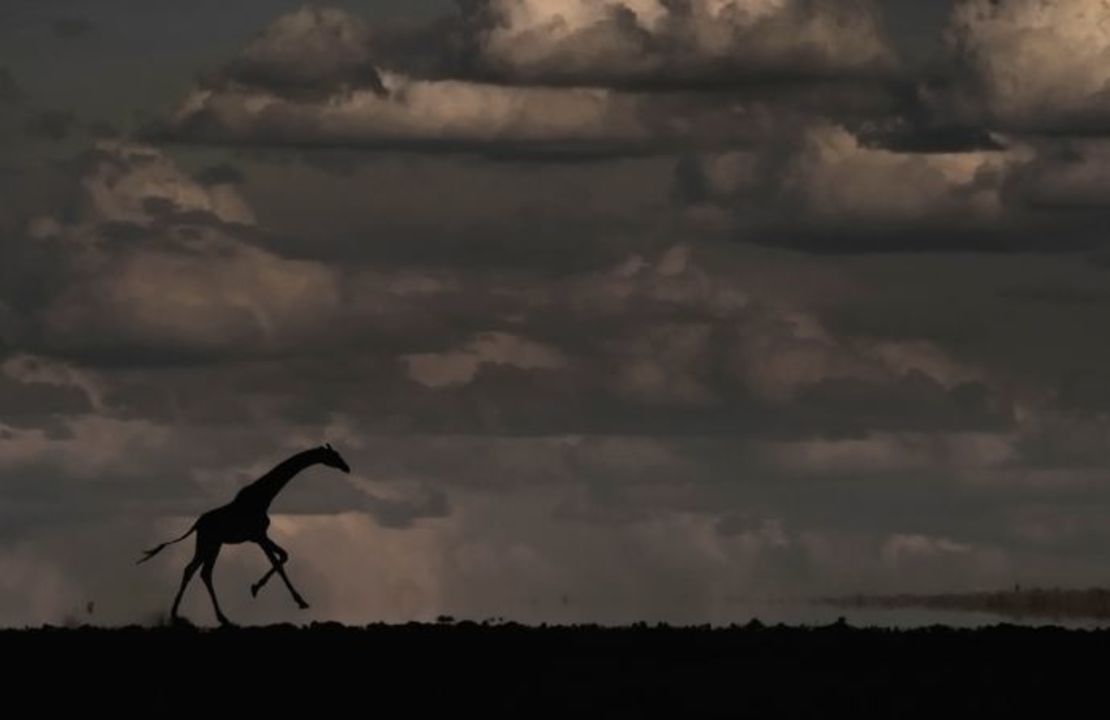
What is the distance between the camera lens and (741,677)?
4125cm

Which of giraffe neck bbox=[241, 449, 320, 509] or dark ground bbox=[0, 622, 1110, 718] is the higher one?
giraffe neck bbox=[241, 449, 320, 509]

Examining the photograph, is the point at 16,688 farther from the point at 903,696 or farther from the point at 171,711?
the point at 903,696

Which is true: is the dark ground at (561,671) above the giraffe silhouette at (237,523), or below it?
below

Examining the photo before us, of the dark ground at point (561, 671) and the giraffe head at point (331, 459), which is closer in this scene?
the dark ground at point (561, 671)

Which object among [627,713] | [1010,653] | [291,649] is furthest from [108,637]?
[1010,653]

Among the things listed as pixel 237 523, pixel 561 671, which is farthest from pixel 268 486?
pixel 561 671

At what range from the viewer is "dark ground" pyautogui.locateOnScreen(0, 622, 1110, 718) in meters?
39.9

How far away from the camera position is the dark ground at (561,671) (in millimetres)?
39906

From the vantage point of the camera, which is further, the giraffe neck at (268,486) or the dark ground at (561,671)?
the giraffe neck at (268,486)

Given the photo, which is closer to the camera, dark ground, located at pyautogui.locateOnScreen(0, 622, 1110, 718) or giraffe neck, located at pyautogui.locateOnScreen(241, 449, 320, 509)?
dark ground, located at pyautogui.locateOnScreen(0, 622, 1110, 718)

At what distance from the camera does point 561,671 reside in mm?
42312

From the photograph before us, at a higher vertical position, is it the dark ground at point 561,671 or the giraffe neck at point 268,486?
the giraffe neck at point 268,486

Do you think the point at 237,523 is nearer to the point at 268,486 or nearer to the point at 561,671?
the point at 268,486

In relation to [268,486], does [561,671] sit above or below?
below
